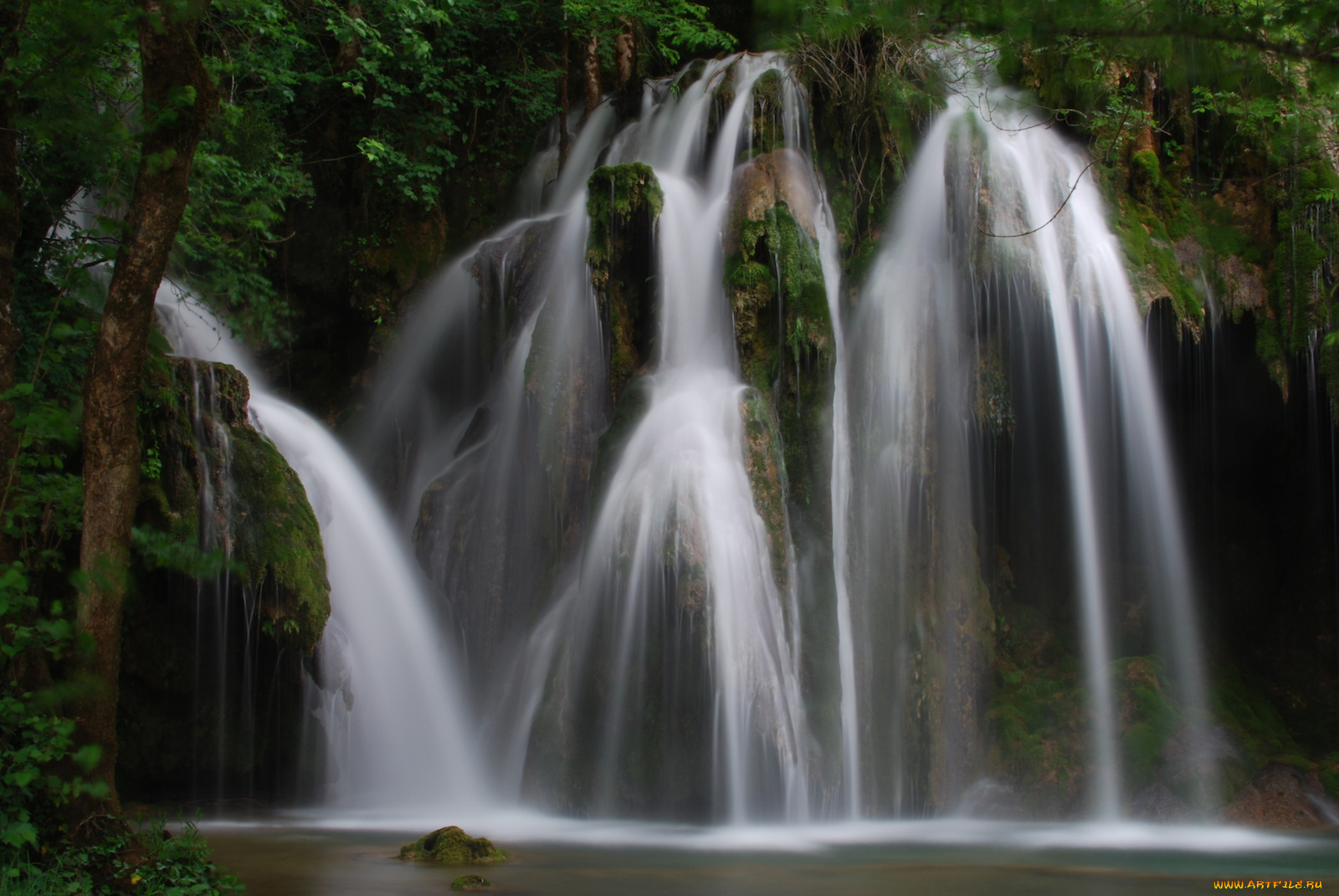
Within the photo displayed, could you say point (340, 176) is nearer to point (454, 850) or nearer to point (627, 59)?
point (627, 59)

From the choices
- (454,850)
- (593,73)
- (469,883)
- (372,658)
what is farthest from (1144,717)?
(593,73)

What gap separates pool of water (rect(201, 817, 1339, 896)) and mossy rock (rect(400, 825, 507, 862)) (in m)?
0.14

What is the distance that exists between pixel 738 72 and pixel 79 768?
10825 millimetres

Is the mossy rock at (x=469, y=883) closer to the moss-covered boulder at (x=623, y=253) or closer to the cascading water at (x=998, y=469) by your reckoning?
the cascading water at (x=998, y=469)

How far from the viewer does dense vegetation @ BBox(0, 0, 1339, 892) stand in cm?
474

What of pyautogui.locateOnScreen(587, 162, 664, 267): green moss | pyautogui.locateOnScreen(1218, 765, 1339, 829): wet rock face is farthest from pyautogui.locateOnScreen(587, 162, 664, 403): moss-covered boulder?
pyautogui.locateOnScreen(1218, 765, 1339, 829): wet rock face

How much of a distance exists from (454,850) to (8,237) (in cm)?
459

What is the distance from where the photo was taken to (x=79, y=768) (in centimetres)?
495

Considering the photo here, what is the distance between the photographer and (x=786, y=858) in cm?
700

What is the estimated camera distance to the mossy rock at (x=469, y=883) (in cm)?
591

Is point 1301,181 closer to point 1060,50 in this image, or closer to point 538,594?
point 1060,50

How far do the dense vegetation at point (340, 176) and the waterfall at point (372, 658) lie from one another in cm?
153

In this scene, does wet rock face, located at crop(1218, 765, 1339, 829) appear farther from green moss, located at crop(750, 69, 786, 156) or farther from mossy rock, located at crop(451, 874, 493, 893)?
green moss, located at crop(750, 69, 786, 156)

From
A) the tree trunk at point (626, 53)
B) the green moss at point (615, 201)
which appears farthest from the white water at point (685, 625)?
the tree trunk at point (626, 53)
